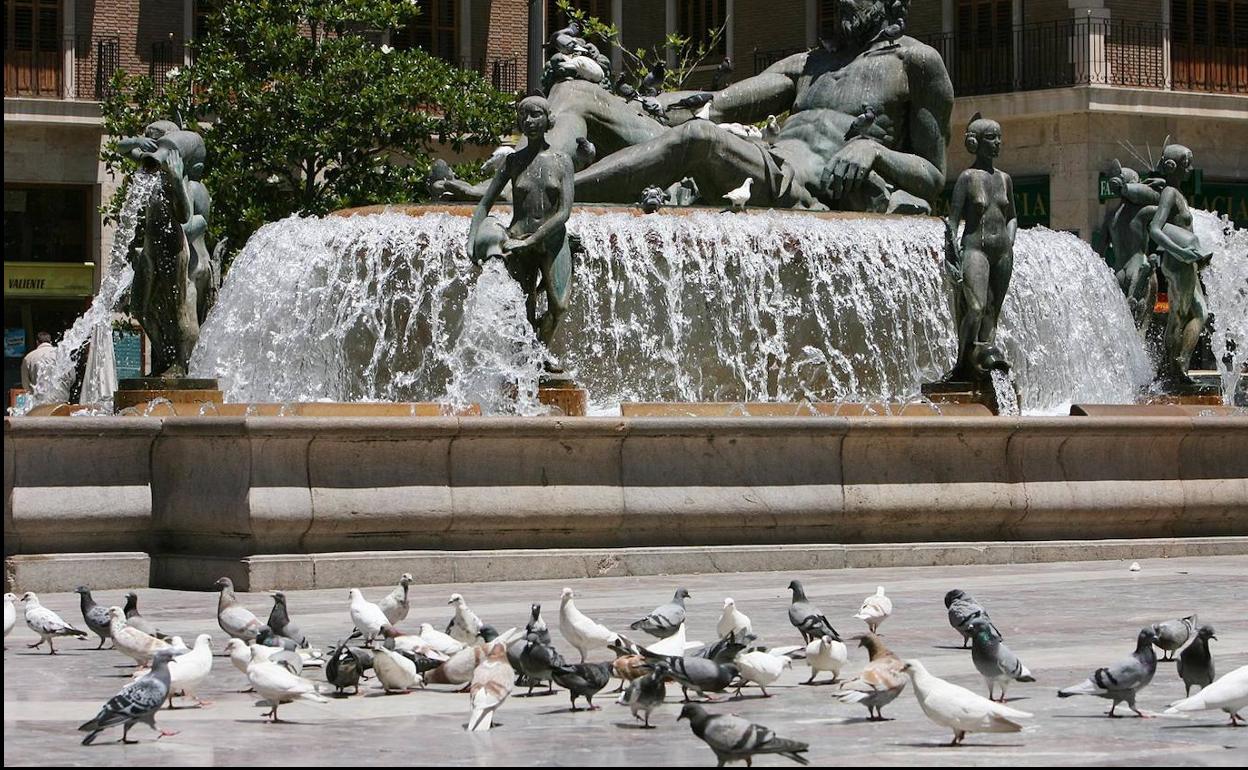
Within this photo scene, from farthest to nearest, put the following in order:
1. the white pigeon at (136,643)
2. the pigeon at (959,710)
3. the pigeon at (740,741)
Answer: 1. the white pigeon at (136,643)
2. the pigeon at (959,710)
3. the pigeon at (740,741)

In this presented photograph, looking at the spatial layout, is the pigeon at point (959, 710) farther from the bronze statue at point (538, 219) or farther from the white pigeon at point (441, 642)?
the bronze statue at point (538, 219)

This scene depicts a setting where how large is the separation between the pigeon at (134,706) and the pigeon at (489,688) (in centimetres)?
93

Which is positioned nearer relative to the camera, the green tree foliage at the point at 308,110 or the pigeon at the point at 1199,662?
the pigeon at the point at 1199,662

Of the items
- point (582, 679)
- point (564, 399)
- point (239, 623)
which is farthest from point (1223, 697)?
point (564, 399)

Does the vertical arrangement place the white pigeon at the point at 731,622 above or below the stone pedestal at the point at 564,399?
below

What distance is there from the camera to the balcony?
40188 mm

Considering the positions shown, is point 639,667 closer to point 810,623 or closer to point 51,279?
point 810,623

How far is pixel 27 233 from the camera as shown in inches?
1635

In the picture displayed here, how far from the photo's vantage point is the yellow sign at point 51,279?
134 feet

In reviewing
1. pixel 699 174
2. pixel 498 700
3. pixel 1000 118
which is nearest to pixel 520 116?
pixel 699 174

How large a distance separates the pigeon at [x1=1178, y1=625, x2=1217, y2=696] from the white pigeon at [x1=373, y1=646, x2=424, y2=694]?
258cm

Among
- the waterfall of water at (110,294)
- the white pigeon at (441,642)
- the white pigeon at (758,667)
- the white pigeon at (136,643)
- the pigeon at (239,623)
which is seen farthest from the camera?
the waterfall of water at (110,294)

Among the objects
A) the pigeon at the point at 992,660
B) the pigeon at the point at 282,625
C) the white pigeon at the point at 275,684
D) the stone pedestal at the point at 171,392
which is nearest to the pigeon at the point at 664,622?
the pigeon at the point at 992,660

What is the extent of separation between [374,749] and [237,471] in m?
5.60
